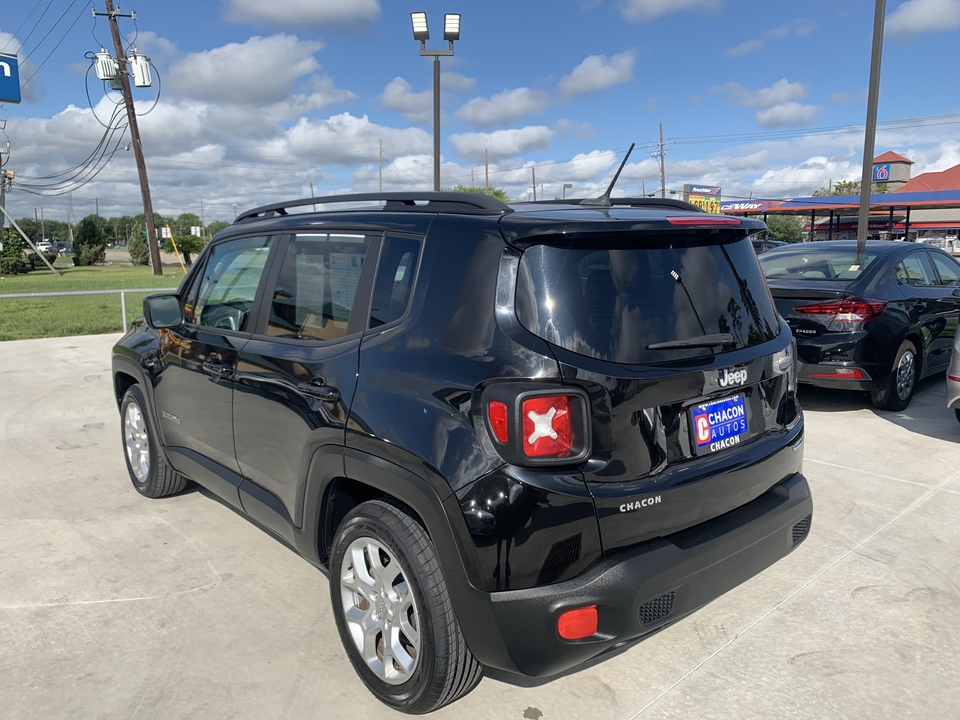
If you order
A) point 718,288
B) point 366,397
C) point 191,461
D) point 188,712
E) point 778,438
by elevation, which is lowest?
point 188,712

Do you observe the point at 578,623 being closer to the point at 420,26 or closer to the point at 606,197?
the point at 606,197

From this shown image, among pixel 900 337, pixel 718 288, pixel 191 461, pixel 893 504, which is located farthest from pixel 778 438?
pixel 900 337

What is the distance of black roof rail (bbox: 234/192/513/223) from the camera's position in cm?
269

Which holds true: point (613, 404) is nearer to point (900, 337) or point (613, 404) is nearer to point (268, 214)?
point (268, 214)

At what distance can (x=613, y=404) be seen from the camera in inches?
94.0

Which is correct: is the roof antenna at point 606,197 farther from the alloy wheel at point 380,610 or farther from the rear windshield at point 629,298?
the alloy wheel at point 380,610

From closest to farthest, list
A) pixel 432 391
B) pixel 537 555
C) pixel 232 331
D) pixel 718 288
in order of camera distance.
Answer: pixel 537 555, pixel 432 391, pixel 718 288, pixel 232 331

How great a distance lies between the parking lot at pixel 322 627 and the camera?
2781 millimetres

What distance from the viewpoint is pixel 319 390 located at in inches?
115

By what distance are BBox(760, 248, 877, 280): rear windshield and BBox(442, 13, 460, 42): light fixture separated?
791cm

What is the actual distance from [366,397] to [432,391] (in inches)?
13.3

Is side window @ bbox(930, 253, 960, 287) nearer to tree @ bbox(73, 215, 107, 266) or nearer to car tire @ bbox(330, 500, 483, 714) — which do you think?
car tire @ bbox(330, 500, 483, 714)

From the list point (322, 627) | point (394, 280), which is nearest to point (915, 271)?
point (394, 280)

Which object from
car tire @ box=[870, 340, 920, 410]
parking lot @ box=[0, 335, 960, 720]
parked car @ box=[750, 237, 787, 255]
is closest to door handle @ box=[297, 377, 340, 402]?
parking lot @ box=[0, 335, 960, 720]
